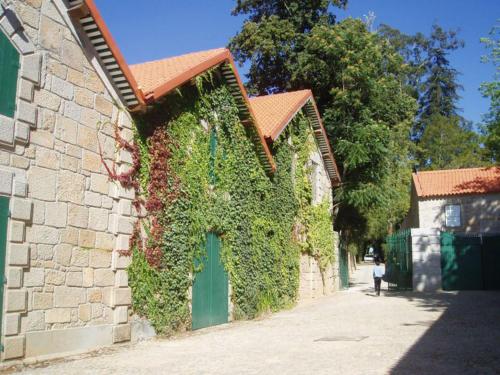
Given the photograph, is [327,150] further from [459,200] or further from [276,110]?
[459,200]

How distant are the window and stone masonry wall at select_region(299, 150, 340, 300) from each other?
13878 mm

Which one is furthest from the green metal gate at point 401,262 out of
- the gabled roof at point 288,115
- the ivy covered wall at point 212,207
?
the ivy covered wall at point 212,207

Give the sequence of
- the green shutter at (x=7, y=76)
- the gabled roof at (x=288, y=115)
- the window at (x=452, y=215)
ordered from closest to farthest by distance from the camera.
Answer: the green shutter at (x=7, y=76) < the gabled roof at (x=288, y=115) < the window at (x=452, y=215)

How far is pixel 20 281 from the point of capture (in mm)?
7773

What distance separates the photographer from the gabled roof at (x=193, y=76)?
35.8 feet

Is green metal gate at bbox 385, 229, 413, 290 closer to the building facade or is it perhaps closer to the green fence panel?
the green fence panel

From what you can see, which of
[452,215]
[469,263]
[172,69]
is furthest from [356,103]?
[452,215]

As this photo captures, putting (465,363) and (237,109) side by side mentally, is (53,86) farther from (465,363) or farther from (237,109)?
(465,363)

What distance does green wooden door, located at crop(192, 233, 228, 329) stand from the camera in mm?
12234

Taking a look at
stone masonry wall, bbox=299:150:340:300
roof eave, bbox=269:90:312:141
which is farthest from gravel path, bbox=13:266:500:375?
roof eave, bbox=269:90:312:141

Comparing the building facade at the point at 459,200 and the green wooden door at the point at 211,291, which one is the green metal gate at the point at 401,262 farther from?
the green wooden door at the point at 211,291

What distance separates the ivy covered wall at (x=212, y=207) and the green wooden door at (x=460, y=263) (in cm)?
616

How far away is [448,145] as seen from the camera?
4659cm

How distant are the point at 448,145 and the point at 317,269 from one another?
30.4 metres
